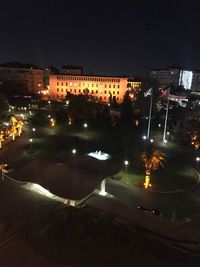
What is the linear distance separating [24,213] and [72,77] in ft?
295

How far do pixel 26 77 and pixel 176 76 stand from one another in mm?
90394

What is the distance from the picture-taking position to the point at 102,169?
3431 cm

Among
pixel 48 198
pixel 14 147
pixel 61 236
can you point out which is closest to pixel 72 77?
pixel 14 147

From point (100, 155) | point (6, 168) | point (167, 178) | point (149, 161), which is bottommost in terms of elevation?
point (167, 178)

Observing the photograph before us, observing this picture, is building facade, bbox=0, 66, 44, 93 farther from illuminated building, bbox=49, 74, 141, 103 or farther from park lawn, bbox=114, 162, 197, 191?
park lawn, bbox=114, 162, 197, 191

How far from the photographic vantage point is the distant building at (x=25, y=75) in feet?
405

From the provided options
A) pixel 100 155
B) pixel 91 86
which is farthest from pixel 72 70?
pixel 100 155

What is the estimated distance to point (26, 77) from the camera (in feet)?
407

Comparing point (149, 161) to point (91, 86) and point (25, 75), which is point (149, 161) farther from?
point (25, 75)

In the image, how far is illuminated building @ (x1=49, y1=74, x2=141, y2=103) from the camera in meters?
106

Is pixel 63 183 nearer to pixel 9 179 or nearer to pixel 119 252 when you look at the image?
pixel 9 179

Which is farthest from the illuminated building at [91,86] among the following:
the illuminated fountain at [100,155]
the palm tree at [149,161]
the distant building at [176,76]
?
the palm tree at [149,161]

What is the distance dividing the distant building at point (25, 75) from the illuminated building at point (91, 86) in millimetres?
17545

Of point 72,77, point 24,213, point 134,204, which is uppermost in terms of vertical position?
point 72,77
